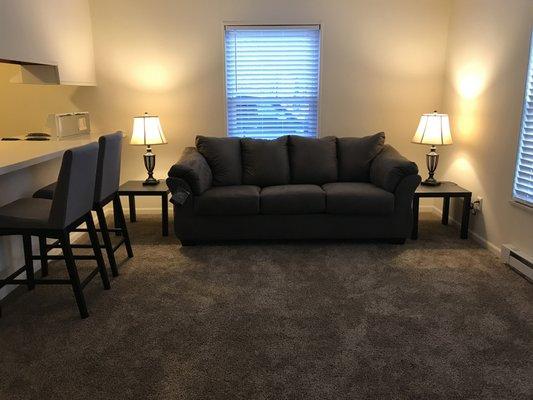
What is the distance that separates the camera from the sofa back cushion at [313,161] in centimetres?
423

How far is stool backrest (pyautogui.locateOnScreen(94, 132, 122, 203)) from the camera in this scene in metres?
2.96

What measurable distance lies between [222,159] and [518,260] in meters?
2.54

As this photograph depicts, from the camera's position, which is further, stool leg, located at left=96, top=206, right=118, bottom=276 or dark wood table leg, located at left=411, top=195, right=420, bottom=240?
dark wood table leg, located at left=411, top=195, right=420, bottom=240

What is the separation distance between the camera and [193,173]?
369 centimetres

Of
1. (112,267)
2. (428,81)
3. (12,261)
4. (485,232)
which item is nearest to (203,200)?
(112,267)

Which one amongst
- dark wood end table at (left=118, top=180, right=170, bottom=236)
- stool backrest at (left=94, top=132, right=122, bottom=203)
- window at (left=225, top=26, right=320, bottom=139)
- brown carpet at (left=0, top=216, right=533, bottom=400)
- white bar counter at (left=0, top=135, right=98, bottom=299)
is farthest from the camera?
window at (left=225, top=26, right=320, bottom=139)

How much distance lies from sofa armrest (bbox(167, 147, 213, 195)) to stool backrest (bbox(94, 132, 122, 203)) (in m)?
0.53

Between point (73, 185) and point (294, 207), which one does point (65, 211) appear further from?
point (294, 207)

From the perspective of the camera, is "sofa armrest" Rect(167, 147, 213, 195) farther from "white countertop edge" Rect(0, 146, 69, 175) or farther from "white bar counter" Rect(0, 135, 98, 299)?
"white countertop edge" Rect(0, 146, 69, 175)

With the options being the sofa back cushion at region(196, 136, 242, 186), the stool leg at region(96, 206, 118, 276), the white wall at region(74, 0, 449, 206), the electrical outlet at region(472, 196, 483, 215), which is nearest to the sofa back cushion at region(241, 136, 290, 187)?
the sofa back cushion at region(196, 136, 242, 186)

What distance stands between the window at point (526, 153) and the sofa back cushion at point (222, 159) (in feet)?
7.56

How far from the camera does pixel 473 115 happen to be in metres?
3.99

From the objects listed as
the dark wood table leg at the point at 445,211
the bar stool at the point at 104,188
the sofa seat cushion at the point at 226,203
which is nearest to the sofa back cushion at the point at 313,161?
the sofa seat cushion at the point at 226,203

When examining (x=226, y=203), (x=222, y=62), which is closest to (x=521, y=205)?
(x=226, y=203)
